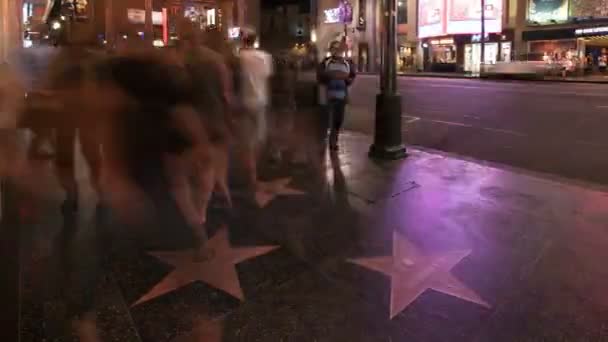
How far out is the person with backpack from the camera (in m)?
8.12

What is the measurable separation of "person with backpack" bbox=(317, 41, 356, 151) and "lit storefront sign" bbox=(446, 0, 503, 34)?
1441 inches

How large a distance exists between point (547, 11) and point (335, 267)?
132 feet

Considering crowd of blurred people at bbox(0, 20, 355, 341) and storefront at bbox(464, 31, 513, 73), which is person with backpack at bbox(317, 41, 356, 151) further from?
storefront at bbox(464, 31, 513, 73)

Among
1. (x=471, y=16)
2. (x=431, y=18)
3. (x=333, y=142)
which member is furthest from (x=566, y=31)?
(x=333, y=142)

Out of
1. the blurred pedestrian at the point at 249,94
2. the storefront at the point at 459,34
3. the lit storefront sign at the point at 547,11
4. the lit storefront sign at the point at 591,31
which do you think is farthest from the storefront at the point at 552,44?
the blurred pedestrian at the point at 249,94

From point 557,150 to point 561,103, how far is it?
25.1 ft

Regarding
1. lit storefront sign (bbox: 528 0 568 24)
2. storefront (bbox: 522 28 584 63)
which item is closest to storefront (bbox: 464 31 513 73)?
storefront (bbox: 522 28 584 63)

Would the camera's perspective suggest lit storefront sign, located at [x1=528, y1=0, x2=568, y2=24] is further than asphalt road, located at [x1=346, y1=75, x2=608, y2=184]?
Yes

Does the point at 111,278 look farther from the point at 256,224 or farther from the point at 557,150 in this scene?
the point at 557,150

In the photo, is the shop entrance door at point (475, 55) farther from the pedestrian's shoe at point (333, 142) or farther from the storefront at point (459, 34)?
the pedestrian's shoe at point (333, 142)

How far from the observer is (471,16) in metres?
43.0

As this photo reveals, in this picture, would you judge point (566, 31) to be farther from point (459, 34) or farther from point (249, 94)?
point (249, 94)

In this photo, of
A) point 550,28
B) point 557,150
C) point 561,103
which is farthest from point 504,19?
point 557,150

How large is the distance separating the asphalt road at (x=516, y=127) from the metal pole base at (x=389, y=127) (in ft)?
5.71
